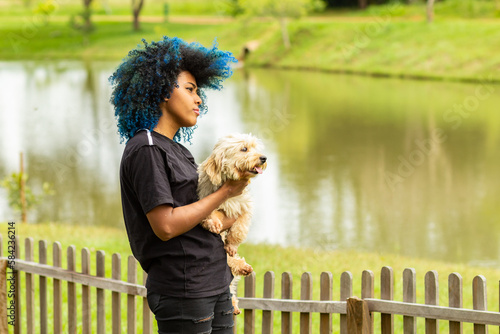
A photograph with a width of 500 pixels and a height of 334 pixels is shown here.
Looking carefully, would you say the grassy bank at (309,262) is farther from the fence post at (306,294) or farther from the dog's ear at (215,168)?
the dog's ear at (215,168)

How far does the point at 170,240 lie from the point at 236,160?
40 cm

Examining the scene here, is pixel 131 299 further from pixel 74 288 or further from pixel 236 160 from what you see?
pixel 236 160

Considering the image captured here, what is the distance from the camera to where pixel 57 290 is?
438 centimetres

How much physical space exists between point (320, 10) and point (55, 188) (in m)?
41.4

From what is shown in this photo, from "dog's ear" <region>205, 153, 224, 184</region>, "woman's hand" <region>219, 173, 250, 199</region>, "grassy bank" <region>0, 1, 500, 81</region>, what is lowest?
"woman's hand" <region>219, 173, 250, 199</region>

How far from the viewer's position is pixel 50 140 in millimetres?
19391

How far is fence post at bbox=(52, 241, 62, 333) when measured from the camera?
4279 millimetres

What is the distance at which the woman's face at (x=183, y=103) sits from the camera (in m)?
2.79

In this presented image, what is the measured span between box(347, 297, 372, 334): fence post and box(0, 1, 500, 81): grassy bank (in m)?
29.1

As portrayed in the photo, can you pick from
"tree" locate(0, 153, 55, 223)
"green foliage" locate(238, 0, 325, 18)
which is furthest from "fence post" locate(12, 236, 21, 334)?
"green foliage" locate(238, 0, 325, 18)

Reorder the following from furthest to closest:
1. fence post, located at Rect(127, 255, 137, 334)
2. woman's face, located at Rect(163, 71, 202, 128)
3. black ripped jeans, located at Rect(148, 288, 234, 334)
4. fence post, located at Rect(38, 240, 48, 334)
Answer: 1. fence post, located at Rect(38, 240, 48, 334)
2. fence post, located at Rect(127, 255, 137, 334)
3. woman's face, located at Rect(163, 71, 202, 128)
4. black ripped jeans, located at Rect(148, 288, 234, 334)

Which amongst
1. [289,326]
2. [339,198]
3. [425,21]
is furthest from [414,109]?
[289,326]

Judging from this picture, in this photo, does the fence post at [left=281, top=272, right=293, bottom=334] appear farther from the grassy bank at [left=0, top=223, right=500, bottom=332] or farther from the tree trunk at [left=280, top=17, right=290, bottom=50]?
the tree trunk at [left=280, top=17, right=290, bottom=50]

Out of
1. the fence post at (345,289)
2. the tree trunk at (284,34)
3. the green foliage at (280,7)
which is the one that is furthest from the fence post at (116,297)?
the green foliage at (280,7)
